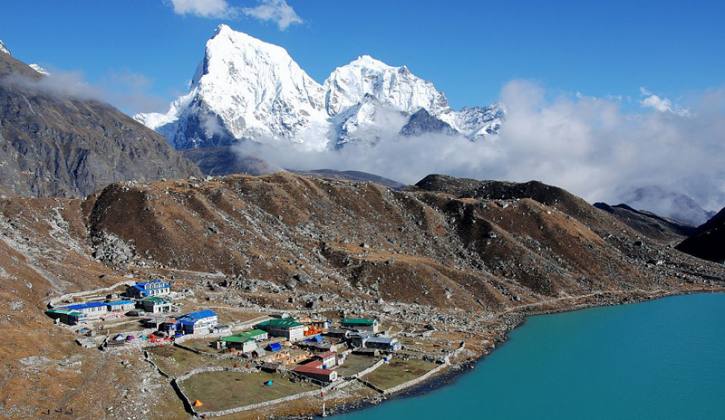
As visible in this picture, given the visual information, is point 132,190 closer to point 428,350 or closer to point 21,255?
point 21,255

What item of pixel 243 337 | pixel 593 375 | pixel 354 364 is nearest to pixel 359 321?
pixel 354 364

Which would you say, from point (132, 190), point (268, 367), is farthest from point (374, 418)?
point (132, 190)

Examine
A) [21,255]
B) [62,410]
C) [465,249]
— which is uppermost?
[465,249]

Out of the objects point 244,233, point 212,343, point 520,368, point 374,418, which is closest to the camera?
point 374,418

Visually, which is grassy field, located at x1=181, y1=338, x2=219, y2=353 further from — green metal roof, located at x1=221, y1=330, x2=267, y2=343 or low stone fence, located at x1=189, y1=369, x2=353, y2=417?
low stone fence, located at x1=189, y1=369, x2=353, y2=417

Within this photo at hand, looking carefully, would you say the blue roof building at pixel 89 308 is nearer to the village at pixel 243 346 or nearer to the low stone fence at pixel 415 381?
the village at pixel 243 346

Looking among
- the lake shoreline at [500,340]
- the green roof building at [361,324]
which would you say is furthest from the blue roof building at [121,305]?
the lake shoreline at [500,340]

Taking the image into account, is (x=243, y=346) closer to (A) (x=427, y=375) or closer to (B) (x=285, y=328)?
(B) (x=285, y=328)
